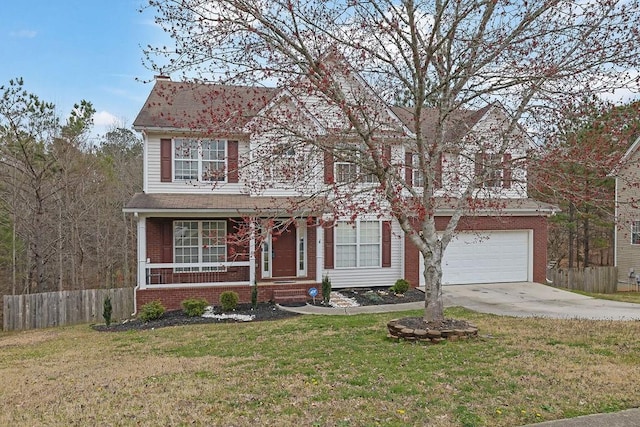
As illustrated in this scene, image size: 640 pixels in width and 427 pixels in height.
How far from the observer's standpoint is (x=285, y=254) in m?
15.0

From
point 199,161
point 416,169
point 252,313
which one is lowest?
point 252,313

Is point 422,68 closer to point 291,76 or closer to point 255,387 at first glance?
point 291,76

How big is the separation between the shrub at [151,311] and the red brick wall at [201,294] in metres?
0.83

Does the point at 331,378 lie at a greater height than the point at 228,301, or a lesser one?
greater

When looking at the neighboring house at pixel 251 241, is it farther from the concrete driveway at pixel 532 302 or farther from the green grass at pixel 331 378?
the green grass at pixel 331 378

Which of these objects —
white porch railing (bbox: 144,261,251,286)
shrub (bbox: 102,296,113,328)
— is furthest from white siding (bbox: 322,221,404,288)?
shrub (bbox: 102,296,113,328)

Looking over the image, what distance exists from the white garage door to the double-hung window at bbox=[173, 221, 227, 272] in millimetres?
7375

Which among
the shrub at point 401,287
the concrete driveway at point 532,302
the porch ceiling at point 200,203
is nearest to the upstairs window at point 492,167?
the concrete driveway at point 532,302

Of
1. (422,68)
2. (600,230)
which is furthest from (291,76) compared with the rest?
(600,230)

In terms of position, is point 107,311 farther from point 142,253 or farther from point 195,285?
point 195,285

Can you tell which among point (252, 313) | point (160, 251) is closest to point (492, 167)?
point (252, 313)

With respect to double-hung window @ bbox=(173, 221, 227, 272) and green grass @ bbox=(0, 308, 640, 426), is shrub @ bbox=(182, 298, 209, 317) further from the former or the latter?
green grass @ bbox=(0, 308, 640, 426)

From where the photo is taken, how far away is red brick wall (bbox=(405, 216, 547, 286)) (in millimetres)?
15797

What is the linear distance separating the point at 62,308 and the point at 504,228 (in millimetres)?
15647
